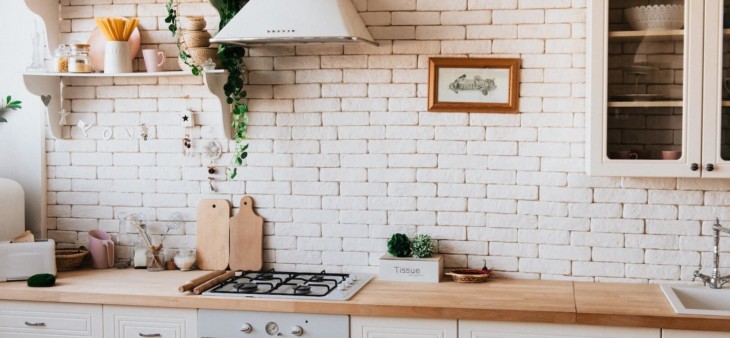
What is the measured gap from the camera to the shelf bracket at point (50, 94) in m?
4.21

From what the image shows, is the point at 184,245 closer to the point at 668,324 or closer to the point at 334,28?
the point at 334,28

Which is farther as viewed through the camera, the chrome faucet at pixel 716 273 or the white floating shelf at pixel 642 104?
the chrome faucet at pixel 716 273

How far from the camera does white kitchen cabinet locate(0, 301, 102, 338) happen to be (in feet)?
12.4

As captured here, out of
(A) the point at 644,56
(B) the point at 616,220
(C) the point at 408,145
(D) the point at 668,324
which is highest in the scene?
(A) the point at 644,56

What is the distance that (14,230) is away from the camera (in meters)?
4.23

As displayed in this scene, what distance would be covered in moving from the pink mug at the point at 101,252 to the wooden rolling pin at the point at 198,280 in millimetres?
585

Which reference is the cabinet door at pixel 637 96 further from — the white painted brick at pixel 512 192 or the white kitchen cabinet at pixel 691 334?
the white kitchen cabinet at pixel 691 334

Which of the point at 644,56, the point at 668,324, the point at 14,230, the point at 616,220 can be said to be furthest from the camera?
the point at 14,230

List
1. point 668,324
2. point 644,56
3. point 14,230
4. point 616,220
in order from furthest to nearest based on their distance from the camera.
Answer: point 14,230, point 616,220, point 644,56, point 668,324

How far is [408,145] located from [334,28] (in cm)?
75

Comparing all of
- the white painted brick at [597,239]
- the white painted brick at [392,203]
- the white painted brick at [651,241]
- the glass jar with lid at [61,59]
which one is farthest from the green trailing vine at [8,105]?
the white painted brick at [651,241]

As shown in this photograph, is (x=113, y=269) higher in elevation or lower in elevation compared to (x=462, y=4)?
lower

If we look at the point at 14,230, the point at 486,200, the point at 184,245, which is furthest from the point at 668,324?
the point at 14,230

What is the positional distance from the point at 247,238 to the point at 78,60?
1187 millimetres
